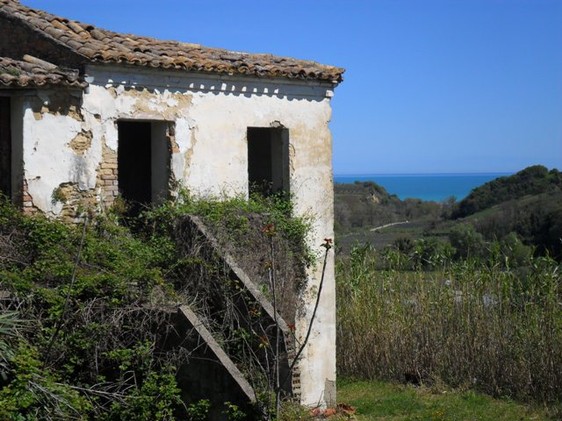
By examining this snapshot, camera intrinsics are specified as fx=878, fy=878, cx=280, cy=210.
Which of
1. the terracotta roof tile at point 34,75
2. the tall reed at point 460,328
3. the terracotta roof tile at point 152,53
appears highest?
the terracotta roof tile at point 152,53

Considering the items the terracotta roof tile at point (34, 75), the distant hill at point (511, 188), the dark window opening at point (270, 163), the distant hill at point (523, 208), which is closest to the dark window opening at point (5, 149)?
the terracotta roof tile at point (34, 75)

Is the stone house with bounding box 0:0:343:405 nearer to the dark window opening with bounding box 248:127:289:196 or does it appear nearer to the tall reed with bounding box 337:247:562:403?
the dark window opening with bounding box 248:127:289:196

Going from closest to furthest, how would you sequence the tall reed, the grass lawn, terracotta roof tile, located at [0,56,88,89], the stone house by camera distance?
terracotta roof tile, located at [0,56,88,89], the stone house, the grass lawn, the tall reed

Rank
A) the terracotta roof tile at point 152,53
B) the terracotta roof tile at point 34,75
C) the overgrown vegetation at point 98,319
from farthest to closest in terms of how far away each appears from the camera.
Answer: the terracotta roof tile at point 152,53 → the terracotta roof tile at point 34,75 → the overgrown vegetation at point 98,319

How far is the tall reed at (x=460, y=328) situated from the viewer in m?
16.4

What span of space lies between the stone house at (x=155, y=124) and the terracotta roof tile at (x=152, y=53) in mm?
23

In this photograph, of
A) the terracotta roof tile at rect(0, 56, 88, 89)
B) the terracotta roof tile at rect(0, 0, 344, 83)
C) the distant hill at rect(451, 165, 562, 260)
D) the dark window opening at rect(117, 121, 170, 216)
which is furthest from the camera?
the distant hill at rect(451, 165, 562, 260)

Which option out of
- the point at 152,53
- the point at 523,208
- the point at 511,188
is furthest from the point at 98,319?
the point at 511,188

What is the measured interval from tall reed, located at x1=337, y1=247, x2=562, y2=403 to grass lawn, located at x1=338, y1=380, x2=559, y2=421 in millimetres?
501

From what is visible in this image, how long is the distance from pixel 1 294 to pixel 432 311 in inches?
412

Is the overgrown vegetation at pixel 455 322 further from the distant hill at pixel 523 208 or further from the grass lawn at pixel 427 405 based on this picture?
the distant hill at pixel 523 208

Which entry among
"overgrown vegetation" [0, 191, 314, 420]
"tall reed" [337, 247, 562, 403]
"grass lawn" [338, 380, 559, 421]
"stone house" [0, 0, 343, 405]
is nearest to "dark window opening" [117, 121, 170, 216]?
"stone house" [0, 0, 343, 405]

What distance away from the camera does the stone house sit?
11.8 metres

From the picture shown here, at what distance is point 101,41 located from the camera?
13.0 m
